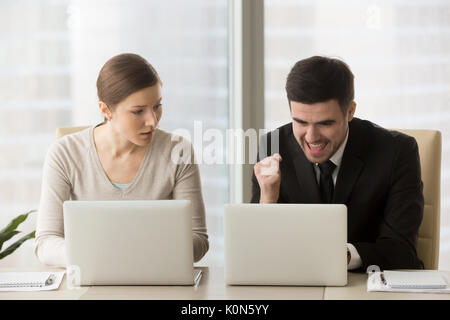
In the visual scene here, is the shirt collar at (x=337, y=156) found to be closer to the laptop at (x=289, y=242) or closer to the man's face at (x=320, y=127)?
the man's face at (x=320, y=127)

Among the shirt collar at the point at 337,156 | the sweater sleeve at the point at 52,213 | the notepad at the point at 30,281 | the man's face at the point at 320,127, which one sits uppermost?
the man's face at the point at 320,127

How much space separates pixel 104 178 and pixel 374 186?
0.92m

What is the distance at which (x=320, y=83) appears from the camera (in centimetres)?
213

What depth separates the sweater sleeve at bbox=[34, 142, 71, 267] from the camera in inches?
75.2

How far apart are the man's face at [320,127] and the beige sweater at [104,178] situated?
0.40 m

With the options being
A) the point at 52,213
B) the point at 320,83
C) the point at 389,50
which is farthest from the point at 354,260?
the point at 389,50

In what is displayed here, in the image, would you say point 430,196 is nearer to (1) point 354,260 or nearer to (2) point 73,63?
(1) point 354,260

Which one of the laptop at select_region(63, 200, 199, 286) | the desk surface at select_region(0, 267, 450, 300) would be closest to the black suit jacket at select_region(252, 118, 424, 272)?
the desk surface at select_region(0, 267, 450, 300)

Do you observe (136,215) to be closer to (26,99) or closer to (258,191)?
(258,191)

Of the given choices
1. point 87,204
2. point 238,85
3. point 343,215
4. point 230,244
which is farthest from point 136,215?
point 238,85

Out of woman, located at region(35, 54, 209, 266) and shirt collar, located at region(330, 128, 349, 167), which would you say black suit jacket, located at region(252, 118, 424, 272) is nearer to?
shirt collar, located at region(330, 128, 349, 167)

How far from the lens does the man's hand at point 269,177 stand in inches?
84.2

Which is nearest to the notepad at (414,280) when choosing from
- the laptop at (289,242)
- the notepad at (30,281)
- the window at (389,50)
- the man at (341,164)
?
the laptop at (289,242)

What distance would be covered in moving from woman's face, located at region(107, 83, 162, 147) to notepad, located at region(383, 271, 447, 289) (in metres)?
0.95
